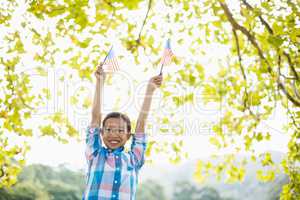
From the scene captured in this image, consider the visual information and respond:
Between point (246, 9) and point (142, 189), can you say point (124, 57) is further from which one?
point (142, 189)

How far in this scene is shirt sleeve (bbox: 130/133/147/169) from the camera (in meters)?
2.78

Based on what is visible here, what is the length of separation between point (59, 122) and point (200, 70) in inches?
99.1

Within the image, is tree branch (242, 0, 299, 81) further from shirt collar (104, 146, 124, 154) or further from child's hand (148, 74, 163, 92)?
shirt collar (104, 146, 124, 154)

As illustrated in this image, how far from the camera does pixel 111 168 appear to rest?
262cm

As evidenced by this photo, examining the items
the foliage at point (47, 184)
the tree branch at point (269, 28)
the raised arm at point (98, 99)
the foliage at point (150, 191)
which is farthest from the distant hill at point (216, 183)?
the raised arm at point (98, 99)

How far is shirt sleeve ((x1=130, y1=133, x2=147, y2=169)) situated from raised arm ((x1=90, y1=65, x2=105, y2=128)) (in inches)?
11.1

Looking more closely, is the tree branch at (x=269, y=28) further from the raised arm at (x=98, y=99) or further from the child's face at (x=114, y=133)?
the child's face at (x=114, y=133)

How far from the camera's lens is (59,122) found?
264 inches

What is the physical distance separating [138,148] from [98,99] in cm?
45

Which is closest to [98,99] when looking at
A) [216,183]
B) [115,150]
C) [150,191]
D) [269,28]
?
[115,150]

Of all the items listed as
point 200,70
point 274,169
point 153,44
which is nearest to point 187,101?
point 200,70

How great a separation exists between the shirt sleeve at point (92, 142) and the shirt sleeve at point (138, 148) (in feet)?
0.77

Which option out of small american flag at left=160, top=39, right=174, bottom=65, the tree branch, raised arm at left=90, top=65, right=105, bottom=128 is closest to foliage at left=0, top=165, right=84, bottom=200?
the tree branch

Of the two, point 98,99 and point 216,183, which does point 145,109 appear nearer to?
point 98,99
